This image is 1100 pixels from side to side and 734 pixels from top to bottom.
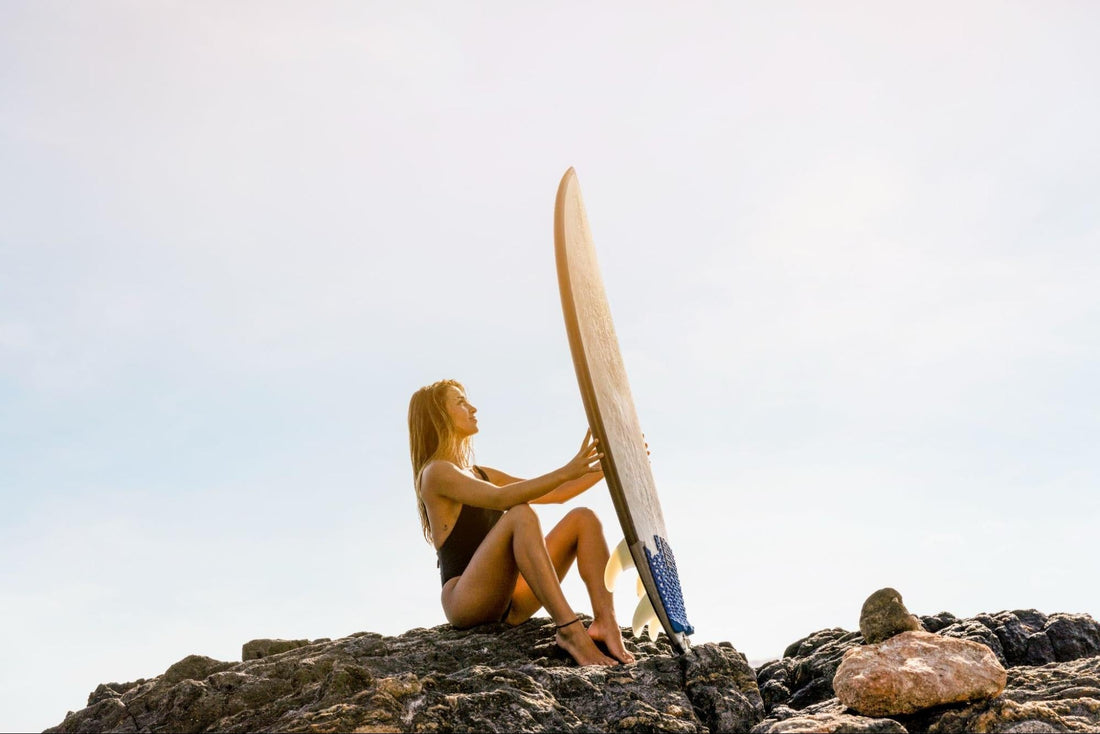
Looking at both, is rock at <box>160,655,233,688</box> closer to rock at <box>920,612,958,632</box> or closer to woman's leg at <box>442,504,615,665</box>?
Result: woman's leg at <box>442,504,615,665</box>

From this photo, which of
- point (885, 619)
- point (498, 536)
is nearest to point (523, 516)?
point (498, 536)

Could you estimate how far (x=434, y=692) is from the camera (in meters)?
3.63

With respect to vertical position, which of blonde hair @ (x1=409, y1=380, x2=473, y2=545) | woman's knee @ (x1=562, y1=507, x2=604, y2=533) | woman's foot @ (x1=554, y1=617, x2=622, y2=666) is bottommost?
woman's foot @ (x1=554, y1=617, x2=622, y2=666)

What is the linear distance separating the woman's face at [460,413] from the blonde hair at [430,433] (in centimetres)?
2

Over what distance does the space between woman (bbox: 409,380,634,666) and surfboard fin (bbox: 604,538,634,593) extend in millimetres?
48

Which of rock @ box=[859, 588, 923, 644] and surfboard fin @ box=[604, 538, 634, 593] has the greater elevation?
surfboard fin @ box=[604, 538, 634, 593]

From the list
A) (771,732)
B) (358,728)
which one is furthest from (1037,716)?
(358,728)

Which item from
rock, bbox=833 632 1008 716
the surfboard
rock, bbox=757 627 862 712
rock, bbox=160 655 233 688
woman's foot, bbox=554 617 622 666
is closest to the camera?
rock, bbox=833 632 1008 716

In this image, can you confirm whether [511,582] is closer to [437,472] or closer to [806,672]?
[437,472]

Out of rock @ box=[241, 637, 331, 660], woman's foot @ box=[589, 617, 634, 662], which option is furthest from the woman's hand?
rock @ box=[241, 637, 331, 660]

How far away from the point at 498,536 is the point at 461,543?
0.47 m

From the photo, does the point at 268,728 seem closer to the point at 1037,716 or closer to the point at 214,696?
the point at 214,696

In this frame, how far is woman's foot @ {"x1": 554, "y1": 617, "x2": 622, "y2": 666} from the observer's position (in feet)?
14.3

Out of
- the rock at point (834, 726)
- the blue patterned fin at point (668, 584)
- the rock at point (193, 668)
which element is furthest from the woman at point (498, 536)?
the rock at point (193, 668)
